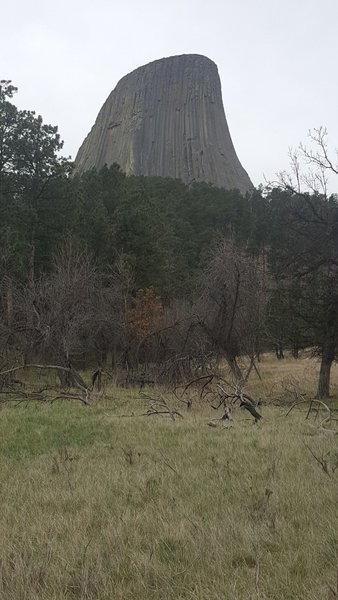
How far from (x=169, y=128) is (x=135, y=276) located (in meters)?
60.8

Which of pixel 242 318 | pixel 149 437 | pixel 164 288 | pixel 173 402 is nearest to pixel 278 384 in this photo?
pixel 242 318

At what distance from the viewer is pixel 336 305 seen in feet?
58.5

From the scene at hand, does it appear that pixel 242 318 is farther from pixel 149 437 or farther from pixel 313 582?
pixel 313 582

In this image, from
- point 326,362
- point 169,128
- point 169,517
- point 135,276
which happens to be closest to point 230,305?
point 326,362

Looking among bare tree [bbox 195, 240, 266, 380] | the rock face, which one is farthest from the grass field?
the rock face

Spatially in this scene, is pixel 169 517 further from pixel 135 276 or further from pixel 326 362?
pixel 135 276

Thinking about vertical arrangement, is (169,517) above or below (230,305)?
below

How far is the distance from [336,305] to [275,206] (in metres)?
4.57

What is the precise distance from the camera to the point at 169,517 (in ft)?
15.4

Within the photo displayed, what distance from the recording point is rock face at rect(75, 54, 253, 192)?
8119 cm

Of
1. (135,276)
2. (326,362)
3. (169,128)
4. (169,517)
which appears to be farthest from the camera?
(169,128)

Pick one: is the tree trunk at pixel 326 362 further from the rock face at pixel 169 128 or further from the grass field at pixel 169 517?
the rock face at pixel 169 128

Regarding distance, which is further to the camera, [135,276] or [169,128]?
[169,128]

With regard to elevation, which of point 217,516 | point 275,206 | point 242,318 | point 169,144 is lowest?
point 217,516
